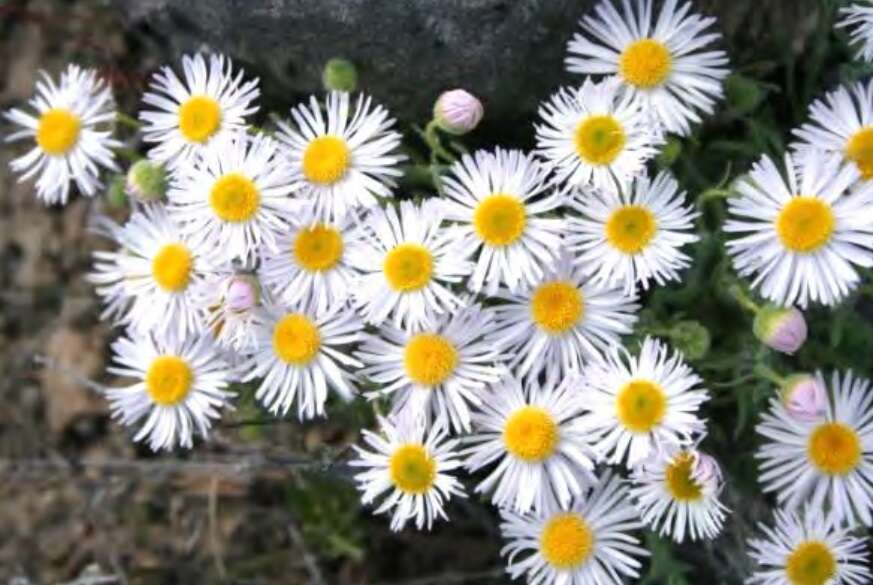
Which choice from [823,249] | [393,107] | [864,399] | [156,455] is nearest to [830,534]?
[864,399]

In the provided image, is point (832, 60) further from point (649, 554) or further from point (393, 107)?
point (649, 554)

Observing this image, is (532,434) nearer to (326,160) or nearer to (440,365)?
(440,365)

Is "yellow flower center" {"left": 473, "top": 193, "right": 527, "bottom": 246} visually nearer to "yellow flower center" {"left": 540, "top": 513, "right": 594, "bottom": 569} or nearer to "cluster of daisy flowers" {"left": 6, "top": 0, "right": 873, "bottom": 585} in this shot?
"cluster of daisy flowers" {"left": 6, "top": 0, "right": 873, "bottom": 585}

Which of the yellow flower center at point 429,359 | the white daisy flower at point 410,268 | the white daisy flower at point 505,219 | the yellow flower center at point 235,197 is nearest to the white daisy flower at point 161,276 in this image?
the yellow flower center at point 235,197

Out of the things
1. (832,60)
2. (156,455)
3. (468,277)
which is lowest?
(156,455)

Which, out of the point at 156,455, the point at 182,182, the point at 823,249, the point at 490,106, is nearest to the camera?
the point at 823,249

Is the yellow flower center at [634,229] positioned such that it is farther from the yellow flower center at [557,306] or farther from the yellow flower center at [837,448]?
the yellow flower center at [837,448]
